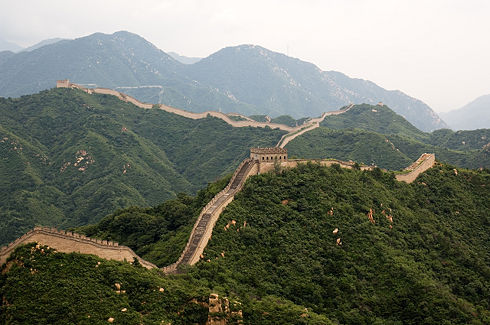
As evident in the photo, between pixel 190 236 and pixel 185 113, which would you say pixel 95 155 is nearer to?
pixel 185 113

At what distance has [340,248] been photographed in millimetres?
46656

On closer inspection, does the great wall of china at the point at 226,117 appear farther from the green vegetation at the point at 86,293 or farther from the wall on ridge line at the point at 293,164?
the green vegetation at the point at 86,293

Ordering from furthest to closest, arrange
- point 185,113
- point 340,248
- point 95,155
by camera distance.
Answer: point 185,113 → point 95,155 → point 340,248

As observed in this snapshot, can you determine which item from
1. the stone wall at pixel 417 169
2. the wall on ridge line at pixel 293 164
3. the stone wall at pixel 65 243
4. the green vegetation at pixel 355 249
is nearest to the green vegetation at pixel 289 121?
the stone wall at pixel 417 169

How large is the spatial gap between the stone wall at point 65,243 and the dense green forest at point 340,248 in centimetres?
364

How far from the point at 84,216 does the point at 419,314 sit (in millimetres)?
62505

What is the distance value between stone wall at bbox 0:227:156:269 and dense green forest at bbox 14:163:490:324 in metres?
3.64

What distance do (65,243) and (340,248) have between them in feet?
81.6

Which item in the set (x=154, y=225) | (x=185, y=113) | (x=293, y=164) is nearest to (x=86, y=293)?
(x=154, y=225)

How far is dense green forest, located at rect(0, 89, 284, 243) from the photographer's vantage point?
8944 cm

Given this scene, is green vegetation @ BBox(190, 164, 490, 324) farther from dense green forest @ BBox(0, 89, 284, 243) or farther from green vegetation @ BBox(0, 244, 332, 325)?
dense green forest @ BBox(0, 89, 284, 243)

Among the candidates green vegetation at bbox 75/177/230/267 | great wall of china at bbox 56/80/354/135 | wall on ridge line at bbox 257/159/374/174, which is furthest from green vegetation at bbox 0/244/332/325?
great wall of china at bbox 56/80/354/135

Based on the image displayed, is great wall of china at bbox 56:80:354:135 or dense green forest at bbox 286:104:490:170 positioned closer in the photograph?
dense green forest at bbox 286:104:490:170

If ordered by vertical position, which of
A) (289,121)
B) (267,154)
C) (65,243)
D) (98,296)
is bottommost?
(98,296)
